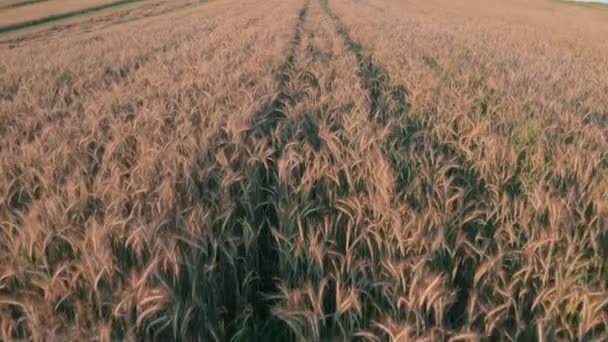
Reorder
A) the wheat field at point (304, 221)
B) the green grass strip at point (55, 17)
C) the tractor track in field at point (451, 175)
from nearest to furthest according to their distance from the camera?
the wheat field at point (304, 221) → the tractor track in field at point (451, 175) → the green grass strip at point (55, 17)

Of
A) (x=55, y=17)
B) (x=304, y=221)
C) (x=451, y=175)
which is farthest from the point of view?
(x=55, y=17)

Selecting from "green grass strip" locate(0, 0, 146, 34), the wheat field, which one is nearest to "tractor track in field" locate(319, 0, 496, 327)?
the wheat field

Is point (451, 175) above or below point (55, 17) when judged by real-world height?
above

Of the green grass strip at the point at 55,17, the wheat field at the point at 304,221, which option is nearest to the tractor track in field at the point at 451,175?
the wheat field at the point at 304,221

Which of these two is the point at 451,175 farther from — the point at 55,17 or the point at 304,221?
the point at 55,17

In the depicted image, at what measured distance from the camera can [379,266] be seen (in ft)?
5.24

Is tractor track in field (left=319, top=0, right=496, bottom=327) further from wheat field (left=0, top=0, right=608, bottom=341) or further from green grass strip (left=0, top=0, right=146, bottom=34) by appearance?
green grass strip (left=0, top=0, right=146, bottom=34)

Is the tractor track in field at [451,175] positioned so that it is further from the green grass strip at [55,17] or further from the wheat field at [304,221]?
the green grass strip at [55,17]

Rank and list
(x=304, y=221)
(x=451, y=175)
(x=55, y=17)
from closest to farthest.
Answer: (x=304, y=221) → (x=451, y=175) → (x=55, y=17)

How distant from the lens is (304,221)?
6.52ft

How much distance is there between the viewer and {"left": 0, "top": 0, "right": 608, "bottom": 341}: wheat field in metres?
1.27

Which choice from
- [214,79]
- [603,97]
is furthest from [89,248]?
[603,97]

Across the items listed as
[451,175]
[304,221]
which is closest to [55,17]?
[451,175]

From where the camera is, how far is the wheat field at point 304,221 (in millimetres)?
1274
